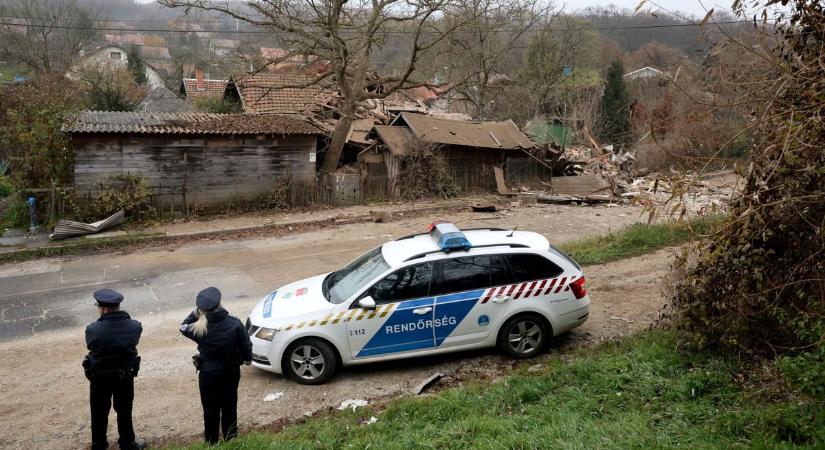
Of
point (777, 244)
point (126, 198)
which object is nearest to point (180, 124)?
point (126, 198)

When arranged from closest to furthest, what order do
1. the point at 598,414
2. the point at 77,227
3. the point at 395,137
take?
the point at 598,414 < the point at 77,227 < the point at 395,137

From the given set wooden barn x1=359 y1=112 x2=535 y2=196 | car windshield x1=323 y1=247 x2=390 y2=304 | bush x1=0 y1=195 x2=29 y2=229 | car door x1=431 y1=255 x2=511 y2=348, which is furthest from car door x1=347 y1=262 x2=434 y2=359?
wooden barn x1=359 y1=112 x2=535 y2=196

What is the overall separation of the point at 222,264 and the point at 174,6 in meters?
9.61

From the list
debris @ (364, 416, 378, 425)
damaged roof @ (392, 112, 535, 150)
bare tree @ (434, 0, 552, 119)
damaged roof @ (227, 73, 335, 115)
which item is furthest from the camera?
bare tree @ (434, 0, 552, 119)

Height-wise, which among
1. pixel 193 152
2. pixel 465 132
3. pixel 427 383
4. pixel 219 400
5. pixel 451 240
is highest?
pixel 465 132

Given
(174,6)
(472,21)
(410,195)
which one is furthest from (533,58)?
(174,6)

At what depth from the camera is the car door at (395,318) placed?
7.17 meters

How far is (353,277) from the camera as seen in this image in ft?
25.8

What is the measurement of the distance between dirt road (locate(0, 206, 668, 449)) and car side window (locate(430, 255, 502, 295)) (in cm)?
103

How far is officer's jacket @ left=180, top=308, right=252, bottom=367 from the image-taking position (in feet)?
18.2

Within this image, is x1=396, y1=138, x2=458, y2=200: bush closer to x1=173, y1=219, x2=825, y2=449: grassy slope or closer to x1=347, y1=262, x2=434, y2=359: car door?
x1=347, y1=262, x2=434, y2=359: car door

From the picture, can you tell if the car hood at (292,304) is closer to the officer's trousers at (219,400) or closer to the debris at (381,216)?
the officer's trousers at (219,400)

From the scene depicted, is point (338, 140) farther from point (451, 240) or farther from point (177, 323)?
point (451, 240)

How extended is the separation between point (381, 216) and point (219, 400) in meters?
12.6
